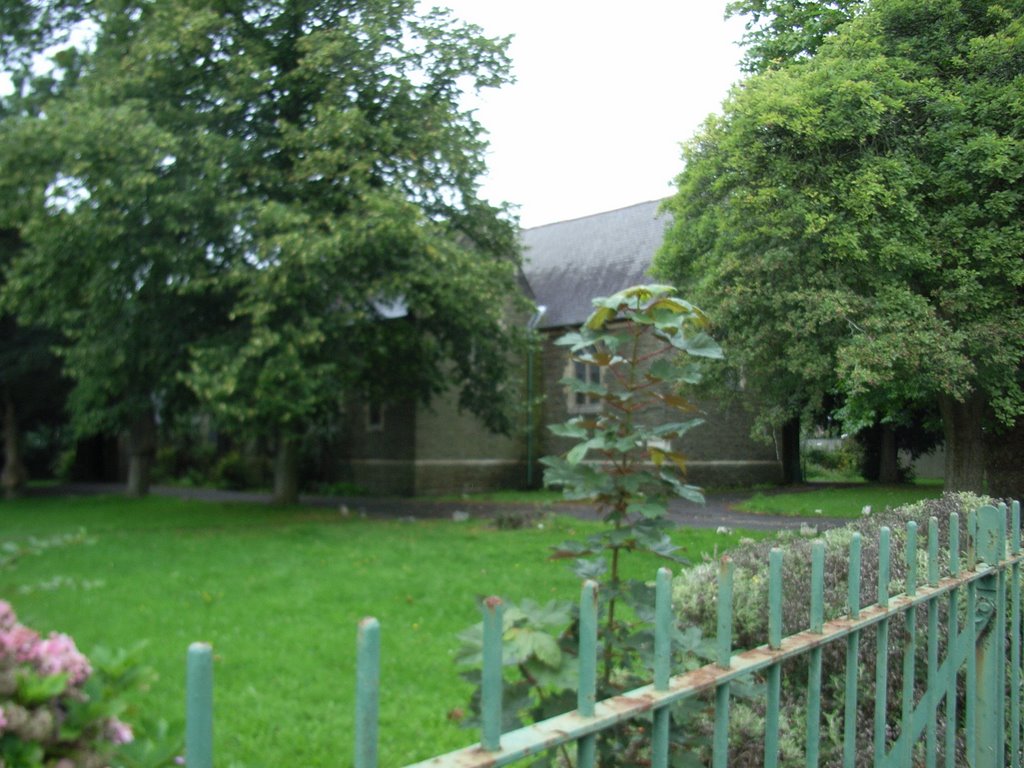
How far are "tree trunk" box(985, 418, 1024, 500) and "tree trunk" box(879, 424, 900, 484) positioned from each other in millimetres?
1000

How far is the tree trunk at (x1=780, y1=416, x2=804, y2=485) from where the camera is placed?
31.0 ft

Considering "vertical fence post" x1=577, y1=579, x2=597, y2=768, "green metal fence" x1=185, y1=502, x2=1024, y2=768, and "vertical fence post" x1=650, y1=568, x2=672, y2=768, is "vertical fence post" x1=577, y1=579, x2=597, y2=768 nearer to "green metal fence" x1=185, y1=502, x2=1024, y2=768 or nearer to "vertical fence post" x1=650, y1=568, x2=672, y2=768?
"green metal fence" x1=185, y1=502, x2=1024, y2=768

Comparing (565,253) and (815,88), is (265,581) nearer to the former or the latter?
(815,88)

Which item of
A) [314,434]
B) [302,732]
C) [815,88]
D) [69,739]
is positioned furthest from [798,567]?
[314,434]

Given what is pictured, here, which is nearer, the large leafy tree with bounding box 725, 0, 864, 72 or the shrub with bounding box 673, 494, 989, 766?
the shrub with bounding box 673, 494, 989, 766

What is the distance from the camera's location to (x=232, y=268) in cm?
1667

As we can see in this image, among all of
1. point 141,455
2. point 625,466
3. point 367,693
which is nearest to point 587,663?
point 367,693

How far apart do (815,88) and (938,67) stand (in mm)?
1657

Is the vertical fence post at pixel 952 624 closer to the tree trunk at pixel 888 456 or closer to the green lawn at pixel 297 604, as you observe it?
the green lawn at pixel 297 604

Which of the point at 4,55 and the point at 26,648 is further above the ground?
the point at 4,55

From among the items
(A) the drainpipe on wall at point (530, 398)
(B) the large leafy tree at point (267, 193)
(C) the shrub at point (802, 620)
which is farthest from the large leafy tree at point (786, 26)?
(A) the drainpipe on wall at point (530, 398)

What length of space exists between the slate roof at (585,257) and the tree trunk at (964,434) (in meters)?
13.5

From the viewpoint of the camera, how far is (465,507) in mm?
21328

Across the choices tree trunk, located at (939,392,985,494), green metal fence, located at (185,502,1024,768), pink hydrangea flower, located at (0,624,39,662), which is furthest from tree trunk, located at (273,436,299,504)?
pink hydrangea flower, located at (0,624,39,662)
